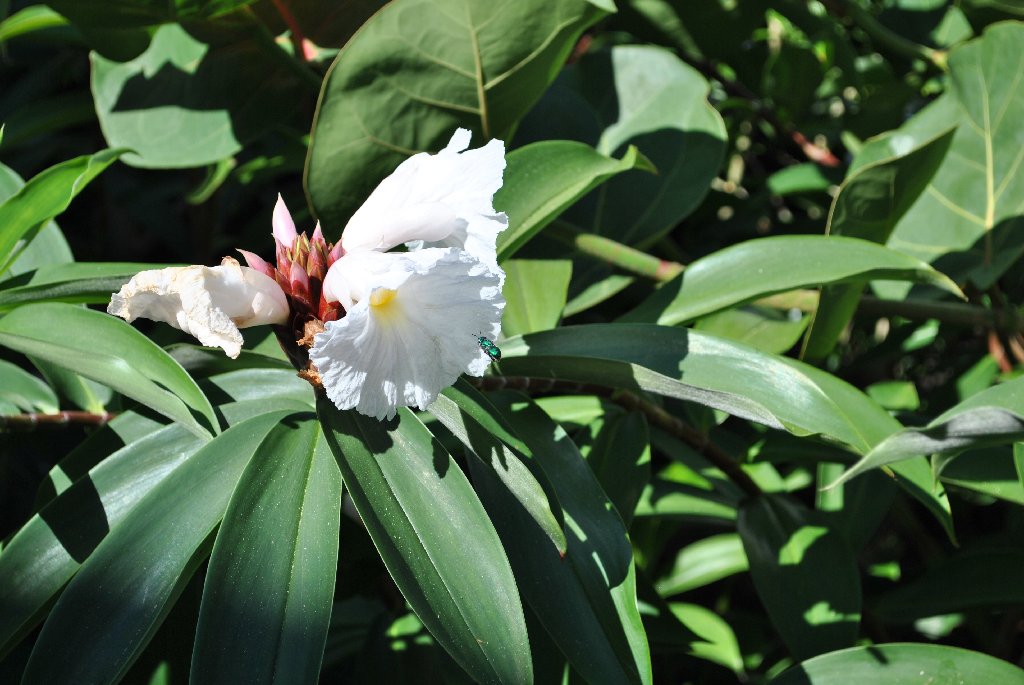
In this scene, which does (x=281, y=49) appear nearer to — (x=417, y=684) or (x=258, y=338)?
(x=258, y=338)

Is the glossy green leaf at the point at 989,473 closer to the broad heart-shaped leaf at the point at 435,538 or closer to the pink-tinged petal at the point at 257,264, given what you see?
the broad heart-shaped leaf at the point at 435,538

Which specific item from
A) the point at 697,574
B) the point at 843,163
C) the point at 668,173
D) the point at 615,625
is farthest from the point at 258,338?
the point at 843,163

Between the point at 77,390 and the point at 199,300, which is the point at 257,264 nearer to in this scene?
the point at 199,300

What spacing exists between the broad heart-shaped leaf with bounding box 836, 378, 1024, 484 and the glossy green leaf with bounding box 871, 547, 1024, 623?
498 millimetres

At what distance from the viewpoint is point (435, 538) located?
69 centimetres

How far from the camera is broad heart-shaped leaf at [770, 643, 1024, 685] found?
873 millimetres

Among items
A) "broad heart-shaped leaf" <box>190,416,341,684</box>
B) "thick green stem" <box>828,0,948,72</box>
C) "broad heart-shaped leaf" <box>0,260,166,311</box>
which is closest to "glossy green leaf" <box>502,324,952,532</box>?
"broad heart-shaped leaf" <box>190,416,341,684</box>

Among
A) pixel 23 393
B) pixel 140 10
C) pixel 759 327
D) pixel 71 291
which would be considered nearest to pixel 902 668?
pixel 759 327

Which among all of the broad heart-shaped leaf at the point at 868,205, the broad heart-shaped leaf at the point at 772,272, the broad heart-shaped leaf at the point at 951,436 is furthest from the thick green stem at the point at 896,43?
the broad heart-shaped leaf at the point at 951,436

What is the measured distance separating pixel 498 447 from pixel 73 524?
1.19ft

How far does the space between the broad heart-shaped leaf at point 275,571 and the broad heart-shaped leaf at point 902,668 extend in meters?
0.49

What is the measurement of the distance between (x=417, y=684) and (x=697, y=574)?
0.51 metres

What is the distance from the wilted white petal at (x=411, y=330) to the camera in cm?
62

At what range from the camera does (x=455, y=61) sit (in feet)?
3.23
